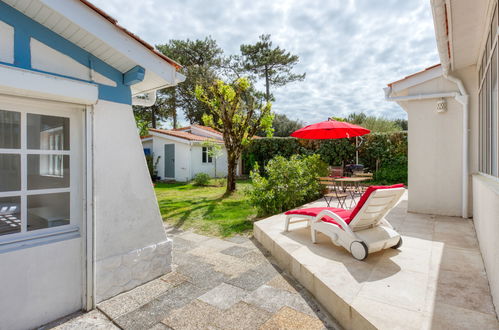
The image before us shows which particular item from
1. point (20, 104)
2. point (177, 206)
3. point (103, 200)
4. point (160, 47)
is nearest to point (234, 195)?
point (177, 206)

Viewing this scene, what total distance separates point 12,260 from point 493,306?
4.64m

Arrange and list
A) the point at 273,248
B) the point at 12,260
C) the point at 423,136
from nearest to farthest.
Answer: the point at 12,260 → the point at 273,248 → the point at 423,136

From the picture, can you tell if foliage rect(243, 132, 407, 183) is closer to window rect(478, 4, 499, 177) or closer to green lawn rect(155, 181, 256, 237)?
green lawn rect(155, 181, 256, 237)

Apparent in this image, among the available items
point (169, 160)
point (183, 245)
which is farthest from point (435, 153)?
point (169, 160)

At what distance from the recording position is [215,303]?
319cm

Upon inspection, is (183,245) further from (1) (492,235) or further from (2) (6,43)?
(1) (492,235)

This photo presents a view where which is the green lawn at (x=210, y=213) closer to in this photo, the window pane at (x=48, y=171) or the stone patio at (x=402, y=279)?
the stone patio at (x=402, y=279)

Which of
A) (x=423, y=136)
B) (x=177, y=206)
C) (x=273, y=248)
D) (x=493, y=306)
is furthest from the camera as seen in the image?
(x=177, y=206)

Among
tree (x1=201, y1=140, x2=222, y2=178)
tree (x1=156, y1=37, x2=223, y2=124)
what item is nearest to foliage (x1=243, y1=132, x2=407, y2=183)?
tree (x1=201, y1=140, x2=222, y2=178)

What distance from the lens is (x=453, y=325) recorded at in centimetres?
226

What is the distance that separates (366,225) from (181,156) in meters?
15.3

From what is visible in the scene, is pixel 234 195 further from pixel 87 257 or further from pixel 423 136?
pixel 87 257

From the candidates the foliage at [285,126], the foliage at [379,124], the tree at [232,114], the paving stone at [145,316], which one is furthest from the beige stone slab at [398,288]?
the foliage at [285,126]

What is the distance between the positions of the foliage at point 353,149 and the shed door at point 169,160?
20.3 feet
